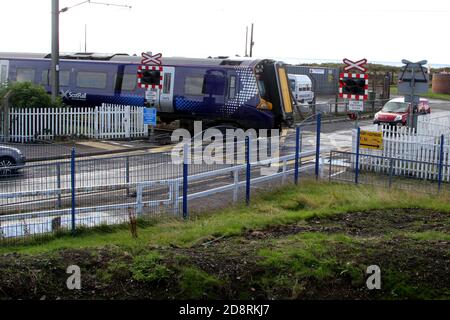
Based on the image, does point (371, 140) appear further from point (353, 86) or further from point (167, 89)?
point (167, 89)

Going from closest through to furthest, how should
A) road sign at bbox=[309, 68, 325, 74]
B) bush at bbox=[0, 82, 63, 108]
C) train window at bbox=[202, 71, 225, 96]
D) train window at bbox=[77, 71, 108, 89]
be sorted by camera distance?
bush at bbox=[0, 82, 63, 108] → train window at bbox=[202, 71, 225, 96] → train window at bbox=[77, 71, 108, 89] → road sign at bbox=[309, 68, 325, 74]

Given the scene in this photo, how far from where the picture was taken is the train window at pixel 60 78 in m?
30.7

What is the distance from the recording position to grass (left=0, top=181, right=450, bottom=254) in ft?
33.8

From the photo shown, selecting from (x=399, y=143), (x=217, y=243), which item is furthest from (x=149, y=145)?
(x=217, y=243)

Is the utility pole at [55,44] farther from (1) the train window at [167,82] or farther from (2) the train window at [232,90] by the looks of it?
(2) the train window at [232,90]

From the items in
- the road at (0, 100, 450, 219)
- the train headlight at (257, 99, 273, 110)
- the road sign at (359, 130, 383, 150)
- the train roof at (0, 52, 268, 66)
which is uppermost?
the train roof at (0, 52, 268, 66)

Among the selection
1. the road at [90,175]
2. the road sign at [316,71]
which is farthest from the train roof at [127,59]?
the road sign at [316,71]

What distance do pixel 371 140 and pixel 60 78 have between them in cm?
1737

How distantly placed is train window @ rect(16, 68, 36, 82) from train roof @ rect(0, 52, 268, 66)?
92cm

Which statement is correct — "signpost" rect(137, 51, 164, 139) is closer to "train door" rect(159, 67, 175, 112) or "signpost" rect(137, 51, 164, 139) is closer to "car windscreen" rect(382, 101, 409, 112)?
"train door" rect(159, 67, 175, 112)

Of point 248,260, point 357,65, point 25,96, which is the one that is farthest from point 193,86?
point 248,260

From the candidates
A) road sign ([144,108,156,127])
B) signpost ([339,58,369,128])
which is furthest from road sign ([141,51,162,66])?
signpost ([339,58,369,128])

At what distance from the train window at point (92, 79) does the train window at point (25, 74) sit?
2.87 m

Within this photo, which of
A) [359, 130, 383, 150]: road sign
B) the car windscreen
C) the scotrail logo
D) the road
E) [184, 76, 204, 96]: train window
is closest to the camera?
the road
